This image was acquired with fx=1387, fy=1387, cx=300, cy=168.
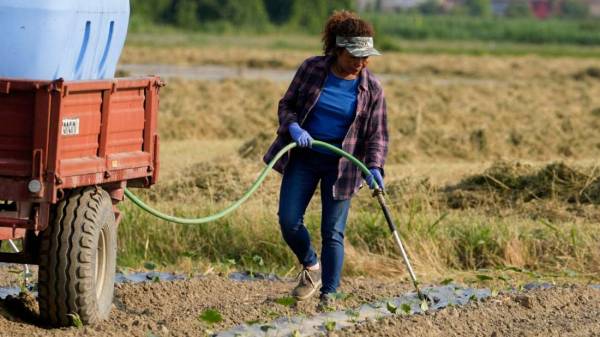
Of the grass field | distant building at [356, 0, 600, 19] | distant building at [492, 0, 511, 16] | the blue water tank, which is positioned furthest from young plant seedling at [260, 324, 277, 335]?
distant building at [492, 0, 511, 16]

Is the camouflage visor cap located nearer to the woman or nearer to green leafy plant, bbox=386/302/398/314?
the woman

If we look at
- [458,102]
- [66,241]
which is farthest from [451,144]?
[66,241]

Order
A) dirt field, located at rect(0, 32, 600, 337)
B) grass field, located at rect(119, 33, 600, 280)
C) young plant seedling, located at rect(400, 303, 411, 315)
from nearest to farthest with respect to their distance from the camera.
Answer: young plant seedling, located at rect(400, 303, 411, 315) < dirt field, located at rect(0, 32, 600, 337) < grass field, located at rect(119, 33, 600, 280)

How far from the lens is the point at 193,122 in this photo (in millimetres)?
19734

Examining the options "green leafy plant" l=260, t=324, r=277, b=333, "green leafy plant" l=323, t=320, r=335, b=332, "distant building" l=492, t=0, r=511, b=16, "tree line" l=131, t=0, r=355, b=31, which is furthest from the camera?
"distant building" l=492, t=0, r=511, b=16

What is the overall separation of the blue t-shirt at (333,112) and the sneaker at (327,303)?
86 cm

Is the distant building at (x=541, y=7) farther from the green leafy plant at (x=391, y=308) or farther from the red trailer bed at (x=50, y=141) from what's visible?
the red trailer bed at (x=50, y=141)

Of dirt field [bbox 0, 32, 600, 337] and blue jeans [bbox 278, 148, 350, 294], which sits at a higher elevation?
blue jeans [bbox 278, 148, 350, 294]

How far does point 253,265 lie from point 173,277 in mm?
1126

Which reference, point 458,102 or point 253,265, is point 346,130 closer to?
point 253,265

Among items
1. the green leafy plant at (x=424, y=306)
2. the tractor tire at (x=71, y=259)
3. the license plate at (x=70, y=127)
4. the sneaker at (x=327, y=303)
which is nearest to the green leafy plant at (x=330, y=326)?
the sneaker at (x=327, y=303)

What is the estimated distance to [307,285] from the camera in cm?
843

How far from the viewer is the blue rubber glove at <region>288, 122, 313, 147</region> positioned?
7.98 meters

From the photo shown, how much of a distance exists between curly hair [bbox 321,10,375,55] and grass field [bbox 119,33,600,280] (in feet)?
7.57
